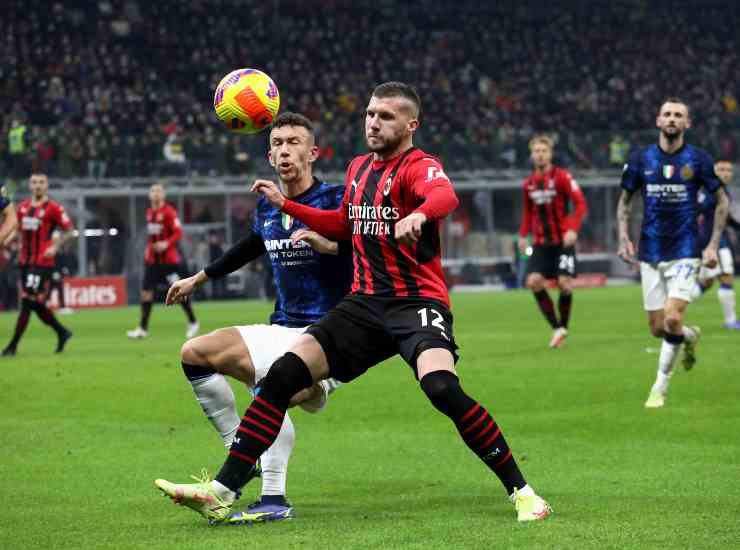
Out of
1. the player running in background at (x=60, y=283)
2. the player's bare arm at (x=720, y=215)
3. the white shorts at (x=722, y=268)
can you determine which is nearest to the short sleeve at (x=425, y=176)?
the player's bare arm at (x=720, y=215)

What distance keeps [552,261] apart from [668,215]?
622 centimetres

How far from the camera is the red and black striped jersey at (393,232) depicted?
691cm

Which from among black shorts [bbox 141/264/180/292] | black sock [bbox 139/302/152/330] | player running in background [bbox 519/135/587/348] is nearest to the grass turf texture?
player running in background [bbox 519/135/587/348]

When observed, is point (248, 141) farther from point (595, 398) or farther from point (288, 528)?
point (288, 528)

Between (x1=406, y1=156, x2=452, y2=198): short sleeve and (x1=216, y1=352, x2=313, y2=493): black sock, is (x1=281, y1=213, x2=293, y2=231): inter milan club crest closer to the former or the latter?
(x1=406, y1=156, x2=452, y2=198): short sleeve

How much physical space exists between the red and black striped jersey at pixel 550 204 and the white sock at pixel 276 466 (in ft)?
37.4

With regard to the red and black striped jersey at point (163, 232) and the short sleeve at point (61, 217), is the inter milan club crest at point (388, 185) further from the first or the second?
the red and black striped jersey at point (163, 232)

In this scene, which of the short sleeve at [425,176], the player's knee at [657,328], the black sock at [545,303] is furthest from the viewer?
the black sock at [545,303]

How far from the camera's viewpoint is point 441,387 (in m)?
6.50

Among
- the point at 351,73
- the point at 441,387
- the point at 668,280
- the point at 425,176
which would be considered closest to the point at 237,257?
the point at 425,176

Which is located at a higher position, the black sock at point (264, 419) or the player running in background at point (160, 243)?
the black sock at point (264, 419)

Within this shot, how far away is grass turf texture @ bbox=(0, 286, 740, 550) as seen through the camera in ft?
21.3

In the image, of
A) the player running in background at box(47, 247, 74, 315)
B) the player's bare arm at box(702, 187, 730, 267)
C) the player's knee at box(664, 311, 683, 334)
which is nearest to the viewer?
the player's knee at box(664, 311, 683, 334)

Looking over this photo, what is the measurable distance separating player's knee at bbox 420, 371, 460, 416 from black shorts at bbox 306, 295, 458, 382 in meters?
0.20
